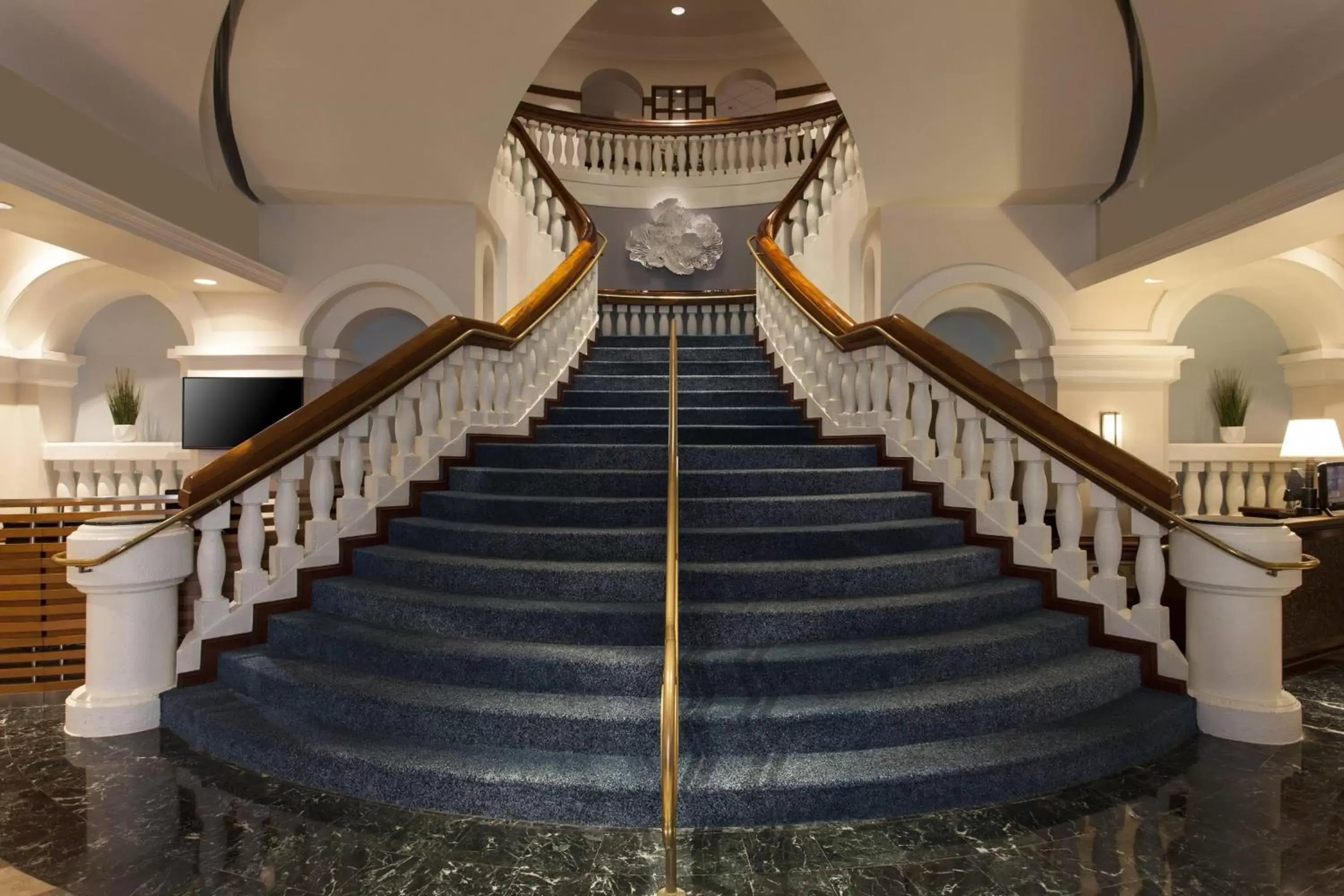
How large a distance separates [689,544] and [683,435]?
1420mm

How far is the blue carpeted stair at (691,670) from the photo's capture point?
2256 millimetres

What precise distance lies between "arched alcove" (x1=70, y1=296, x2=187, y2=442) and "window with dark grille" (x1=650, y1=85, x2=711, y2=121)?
7.12m

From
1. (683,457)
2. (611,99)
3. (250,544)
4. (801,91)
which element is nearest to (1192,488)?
(683,457)

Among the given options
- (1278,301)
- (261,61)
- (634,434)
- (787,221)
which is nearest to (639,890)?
(634,434)

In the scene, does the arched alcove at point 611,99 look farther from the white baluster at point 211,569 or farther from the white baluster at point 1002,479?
the white baluster at point 211,569

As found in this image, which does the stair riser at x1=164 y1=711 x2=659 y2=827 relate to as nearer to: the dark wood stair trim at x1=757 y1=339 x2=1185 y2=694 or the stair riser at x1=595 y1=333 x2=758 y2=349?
the dark wood stair trim at x1=757 y1=339 x2=1185 y2=694

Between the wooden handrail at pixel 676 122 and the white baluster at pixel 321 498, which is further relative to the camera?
the wooden handrail at pixel 676 122

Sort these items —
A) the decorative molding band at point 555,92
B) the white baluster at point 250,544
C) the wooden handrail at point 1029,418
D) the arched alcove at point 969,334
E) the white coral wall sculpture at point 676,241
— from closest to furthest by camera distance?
the wooden handrail at point 1029,418, the white baluster at point 250,544, the arched alcove at point 969,334, the white coral wall sculpture at point 676,241, the decorative molding band at point 555,92

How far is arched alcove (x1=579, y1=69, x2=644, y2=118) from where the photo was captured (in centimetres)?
1192

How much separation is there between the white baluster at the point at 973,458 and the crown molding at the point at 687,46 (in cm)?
944

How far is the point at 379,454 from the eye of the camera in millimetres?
3910

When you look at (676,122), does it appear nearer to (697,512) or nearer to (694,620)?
(697,512)

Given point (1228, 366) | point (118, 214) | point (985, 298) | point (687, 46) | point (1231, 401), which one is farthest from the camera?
point (687, 46)

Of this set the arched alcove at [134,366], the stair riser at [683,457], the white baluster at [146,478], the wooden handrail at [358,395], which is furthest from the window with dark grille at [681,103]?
the white baluster at [146,478]
